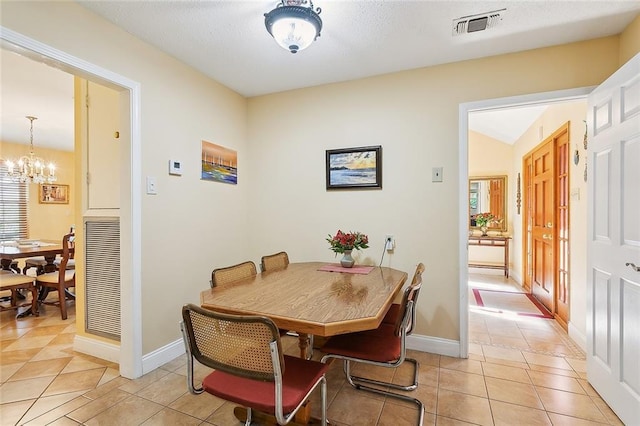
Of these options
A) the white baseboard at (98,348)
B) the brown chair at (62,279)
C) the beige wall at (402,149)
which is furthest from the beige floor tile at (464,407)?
the brown chair at (62,279)

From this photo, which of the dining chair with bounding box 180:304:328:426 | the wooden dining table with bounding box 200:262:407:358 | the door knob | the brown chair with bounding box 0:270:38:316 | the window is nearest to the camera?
the dining chair with bounding box 180:304:328:426

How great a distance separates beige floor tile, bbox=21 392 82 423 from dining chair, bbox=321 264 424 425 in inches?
63.7

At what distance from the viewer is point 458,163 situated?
2.49 meters

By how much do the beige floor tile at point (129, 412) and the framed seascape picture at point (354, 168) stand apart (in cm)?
213

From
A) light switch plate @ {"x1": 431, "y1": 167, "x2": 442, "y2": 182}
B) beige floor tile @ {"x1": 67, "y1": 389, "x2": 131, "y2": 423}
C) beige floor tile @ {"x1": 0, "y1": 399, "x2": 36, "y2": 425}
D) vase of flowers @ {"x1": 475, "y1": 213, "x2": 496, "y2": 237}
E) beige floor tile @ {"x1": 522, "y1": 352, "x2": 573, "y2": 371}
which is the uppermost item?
light switch plate @ {"x1": 431, "y1": 167, "x2": 442, "y2": 182}

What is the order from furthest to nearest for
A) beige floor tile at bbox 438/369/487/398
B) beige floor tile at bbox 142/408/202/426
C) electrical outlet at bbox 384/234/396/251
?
electrical outlet at bbox 384/234/396/251 < beige floor tile at bbox 438/369/487/398 < beige floor tile at bbox 142/408/202/426

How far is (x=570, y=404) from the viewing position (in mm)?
1842

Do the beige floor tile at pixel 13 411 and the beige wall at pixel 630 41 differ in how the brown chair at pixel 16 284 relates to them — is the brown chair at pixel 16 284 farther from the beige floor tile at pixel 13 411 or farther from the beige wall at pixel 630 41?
the beige wall at pixel 630 41

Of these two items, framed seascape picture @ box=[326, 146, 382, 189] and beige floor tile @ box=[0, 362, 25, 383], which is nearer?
beige floor tile @ box=[0, 362, 25, 383]

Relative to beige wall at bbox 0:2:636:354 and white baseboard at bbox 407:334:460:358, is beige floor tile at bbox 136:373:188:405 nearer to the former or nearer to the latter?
beige wall at bbox 0:2:636:354

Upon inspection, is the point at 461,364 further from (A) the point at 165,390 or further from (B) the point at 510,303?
(A) the point at 165,390

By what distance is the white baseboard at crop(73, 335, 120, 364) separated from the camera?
2355mm

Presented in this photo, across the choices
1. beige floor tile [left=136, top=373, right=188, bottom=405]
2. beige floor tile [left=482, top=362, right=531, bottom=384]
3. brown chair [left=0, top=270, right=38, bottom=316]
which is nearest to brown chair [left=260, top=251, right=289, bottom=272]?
beige floor tile [left=136, top=373, right=188, bottom=405]

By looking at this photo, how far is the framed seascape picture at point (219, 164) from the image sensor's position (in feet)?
9.16
